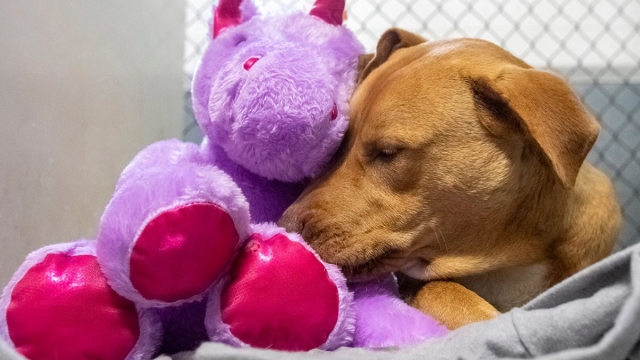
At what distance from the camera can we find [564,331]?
2.13 feet

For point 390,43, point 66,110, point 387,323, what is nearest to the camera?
point 387,323

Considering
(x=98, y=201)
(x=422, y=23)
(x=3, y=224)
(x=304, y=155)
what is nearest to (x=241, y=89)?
(x=304, y=155)

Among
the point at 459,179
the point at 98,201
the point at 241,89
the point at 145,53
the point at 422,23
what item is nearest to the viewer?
the point at 241,89

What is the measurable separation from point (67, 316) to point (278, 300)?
26 centimetres

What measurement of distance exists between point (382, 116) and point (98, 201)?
0.80m

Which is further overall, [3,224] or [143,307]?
[3,224]

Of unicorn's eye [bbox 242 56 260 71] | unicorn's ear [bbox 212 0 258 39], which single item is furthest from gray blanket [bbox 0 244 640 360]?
unicorn's ear [bbox 212 0 258 39]

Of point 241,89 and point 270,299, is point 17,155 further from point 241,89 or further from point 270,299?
point 270,299

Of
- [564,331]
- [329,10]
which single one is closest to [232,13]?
[329,10]

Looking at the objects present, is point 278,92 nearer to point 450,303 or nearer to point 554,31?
point 450,303

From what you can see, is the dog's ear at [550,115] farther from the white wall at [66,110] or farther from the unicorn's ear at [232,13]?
the white wall at [66,110]

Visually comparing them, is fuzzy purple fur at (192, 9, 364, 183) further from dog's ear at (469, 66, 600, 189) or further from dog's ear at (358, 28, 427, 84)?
dog's ear at (469, 66, 600, 189)

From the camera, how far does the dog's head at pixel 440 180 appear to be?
102cm

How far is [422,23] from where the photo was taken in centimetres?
238
